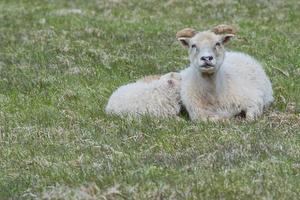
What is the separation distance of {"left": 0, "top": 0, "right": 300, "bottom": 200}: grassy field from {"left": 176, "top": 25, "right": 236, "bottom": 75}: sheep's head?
2.96ft

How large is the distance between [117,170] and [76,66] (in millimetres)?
7866

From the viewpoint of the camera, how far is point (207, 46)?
12.3 m

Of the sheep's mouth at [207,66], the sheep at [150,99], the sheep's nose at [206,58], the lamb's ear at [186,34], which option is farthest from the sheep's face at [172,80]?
the sheep's nose at [206,58]

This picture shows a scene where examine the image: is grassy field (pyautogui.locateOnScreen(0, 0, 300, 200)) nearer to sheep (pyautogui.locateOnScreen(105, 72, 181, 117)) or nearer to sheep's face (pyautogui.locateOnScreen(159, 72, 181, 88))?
sheep (pyautogui.locateOnScreen(105, 72, 181, 117))

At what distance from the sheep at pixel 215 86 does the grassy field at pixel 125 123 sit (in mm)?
326

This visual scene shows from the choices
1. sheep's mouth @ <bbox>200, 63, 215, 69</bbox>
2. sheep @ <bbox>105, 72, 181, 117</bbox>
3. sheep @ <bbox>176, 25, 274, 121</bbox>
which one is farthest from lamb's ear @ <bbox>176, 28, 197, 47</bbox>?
sheep @ <bbox>105, 72, 181, 117</bbox>

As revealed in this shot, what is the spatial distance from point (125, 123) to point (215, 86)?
62.3 inches

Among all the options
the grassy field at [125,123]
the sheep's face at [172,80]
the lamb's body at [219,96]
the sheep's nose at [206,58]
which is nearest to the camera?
the grassy field at [125,123]

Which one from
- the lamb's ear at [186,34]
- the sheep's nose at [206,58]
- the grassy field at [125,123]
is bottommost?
the grassy field at [125,123]

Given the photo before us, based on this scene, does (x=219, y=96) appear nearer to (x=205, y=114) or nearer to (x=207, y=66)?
(x=205, y=114)

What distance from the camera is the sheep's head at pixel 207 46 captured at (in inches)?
478

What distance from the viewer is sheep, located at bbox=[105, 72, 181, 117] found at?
13203 millimetres

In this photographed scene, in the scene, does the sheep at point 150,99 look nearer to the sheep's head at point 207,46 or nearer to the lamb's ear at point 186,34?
the sheep's head at point 207,46

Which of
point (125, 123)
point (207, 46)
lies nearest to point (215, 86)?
point (207, 46)
